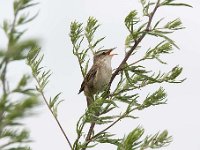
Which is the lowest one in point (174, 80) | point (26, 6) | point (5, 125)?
point (5, 125)

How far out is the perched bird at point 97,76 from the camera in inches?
195

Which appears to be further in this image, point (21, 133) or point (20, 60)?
point (21, 133)

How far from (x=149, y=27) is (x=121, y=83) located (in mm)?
730

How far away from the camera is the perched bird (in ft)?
16.2

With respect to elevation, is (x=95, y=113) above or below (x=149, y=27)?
below

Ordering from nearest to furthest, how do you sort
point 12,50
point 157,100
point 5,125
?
1. point 12,50
2. point 5,125
3. point 157,100

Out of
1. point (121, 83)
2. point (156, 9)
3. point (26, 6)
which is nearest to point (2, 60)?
point (26, 6)

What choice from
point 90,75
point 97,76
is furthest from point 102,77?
point 97,76

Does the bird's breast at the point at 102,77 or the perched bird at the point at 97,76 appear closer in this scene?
the perched bird at the point at 97,76

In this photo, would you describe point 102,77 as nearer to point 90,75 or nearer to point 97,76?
point 90,75

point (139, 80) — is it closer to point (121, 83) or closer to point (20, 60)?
point (121, 83)

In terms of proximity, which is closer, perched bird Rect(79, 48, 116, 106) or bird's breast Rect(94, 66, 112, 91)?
perched bird Rect(79, 48, 116, 106)

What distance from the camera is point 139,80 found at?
404cm

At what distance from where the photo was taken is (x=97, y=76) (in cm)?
514
